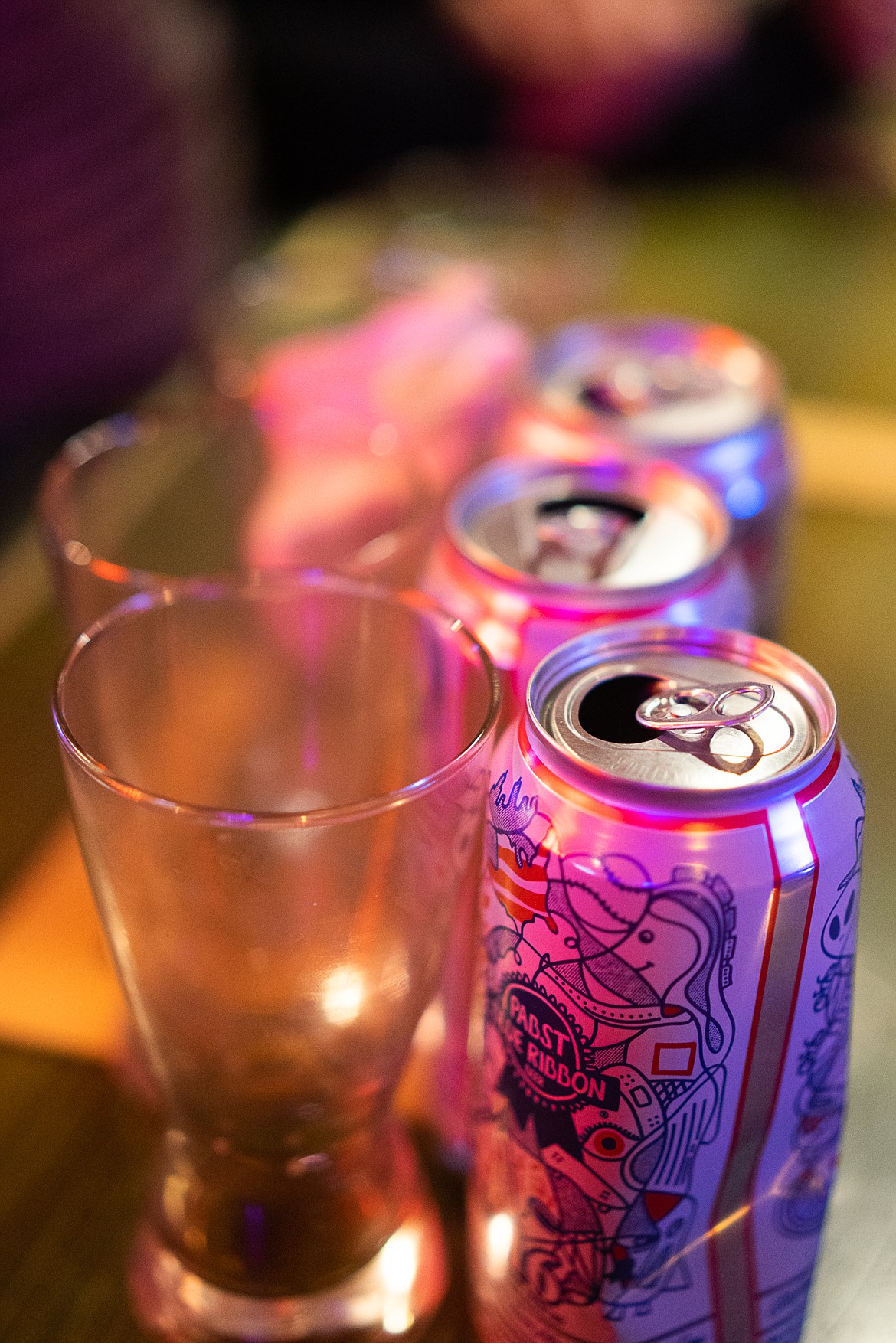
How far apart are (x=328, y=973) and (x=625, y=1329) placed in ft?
0.45

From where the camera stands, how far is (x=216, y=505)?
0.68m

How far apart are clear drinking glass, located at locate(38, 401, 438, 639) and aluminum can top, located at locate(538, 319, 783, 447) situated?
94 millimetres

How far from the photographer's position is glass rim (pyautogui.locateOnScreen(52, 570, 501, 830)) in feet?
1.16

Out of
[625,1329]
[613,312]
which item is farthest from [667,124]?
[625,1329]

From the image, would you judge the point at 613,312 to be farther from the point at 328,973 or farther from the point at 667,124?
the point at 328,973

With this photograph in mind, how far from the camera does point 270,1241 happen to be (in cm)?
46

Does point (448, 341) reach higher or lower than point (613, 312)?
higher

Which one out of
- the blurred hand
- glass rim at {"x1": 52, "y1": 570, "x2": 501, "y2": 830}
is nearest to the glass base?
glass rim at {"x1": 52, "y1": 570, "x2": 501, "y2": 830}

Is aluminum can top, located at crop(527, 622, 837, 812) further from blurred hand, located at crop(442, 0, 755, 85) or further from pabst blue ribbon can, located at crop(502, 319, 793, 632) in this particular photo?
blurred hand, located at crop(442, 0, 755, 85)

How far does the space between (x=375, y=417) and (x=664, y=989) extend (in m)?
0.39

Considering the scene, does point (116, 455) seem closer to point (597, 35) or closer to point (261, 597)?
point (261, 597)

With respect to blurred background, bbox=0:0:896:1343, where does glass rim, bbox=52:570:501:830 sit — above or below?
above

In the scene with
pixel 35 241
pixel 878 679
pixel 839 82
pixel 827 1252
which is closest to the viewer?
pixel 827 1252

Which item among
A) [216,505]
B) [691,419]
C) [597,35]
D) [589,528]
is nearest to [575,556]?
[589,528]
